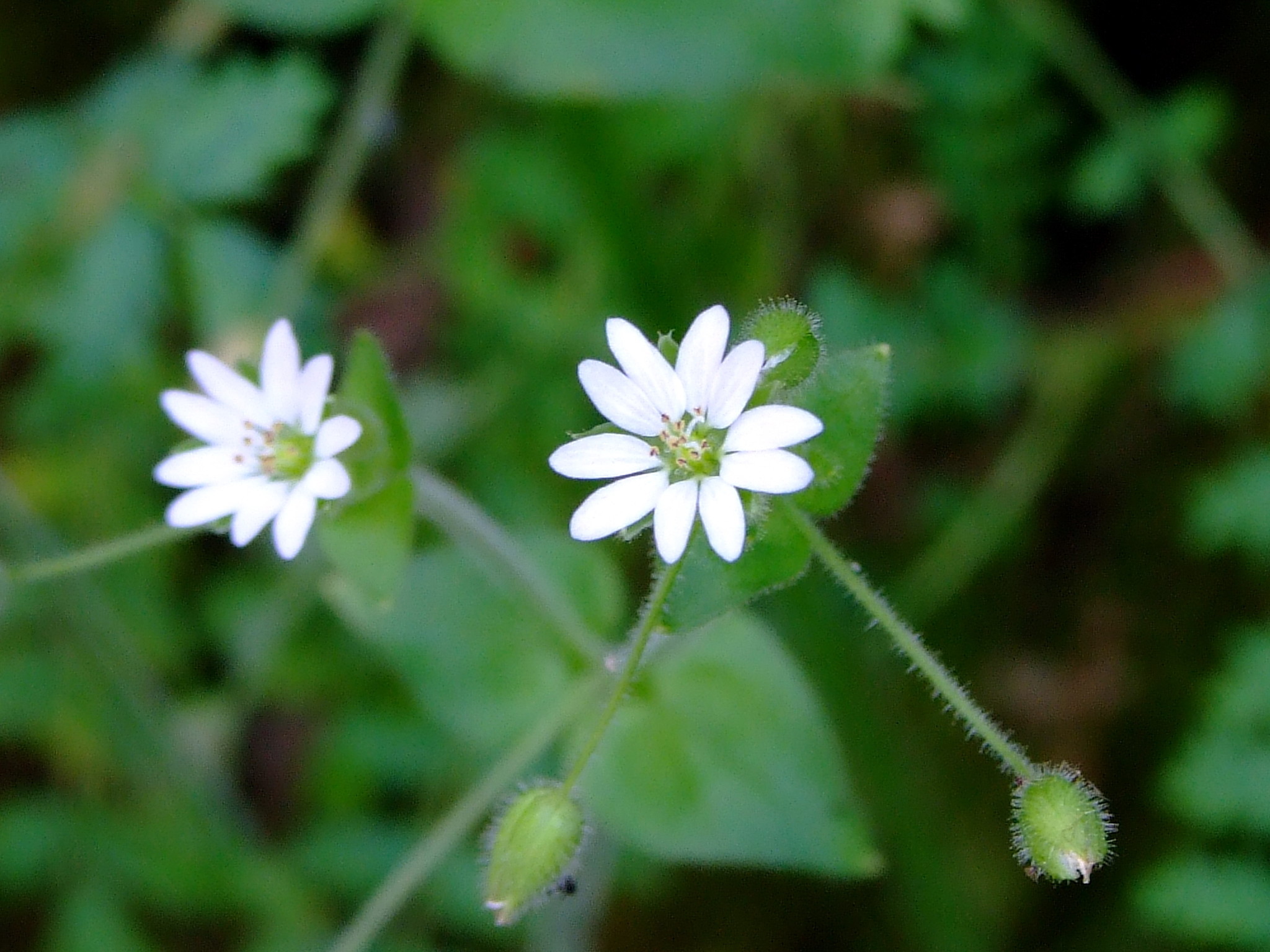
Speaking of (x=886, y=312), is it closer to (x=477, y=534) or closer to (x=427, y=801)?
(x=477, y=534)

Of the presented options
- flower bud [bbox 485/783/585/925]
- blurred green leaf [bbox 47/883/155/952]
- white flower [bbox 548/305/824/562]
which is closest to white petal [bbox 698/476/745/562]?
white flower [bbox 548/305/824/562]

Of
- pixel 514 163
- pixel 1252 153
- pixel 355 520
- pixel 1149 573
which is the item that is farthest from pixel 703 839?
pixel 1252 153

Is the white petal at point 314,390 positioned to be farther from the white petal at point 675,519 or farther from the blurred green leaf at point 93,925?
the blurred green leaf at point 93,925

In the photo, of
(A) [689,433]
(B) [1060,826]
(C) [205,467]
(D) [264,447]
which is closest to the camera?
(B) [1060,826]

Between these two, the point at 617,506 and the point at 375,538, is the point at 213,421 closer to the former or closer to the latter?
the point at 375,538

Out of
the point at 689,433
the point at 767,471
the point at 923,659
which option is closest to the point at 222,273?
the point at 689,433

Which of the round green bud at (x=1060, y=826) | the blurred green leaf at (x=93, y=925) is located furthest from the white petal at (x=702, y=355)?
the blurred green leaf at (x=93, y=925)

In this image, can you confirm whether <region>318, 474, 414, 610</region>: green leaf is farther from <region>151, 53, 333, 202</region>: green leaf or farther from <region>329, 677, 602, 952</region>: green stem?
<region>151, 53, 333, 202</region>: green leaf
